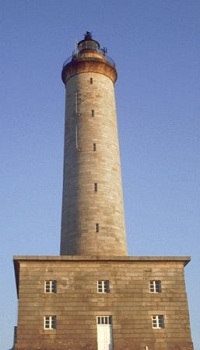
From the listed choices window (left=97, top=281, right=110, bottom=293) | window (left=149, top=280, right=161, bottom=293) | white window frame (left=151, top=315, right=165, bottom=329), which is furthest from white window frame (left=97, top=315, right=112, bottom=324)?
window (left=149, top=280, right=161, bottom=293)

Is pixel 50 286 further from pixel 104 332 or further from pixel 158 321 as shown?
pixel 158 321

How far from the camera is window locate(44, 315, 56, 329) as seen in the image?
31.0 meters

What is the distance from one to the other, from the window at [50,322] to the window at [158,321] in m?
6.40

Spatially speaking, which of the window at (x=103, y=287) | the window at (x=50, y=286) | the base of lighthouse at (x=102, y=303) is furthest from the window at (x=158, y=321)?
the window at (x=50, y=286)

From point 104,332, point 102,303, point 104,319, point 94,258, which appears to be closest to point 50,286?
point 94,258

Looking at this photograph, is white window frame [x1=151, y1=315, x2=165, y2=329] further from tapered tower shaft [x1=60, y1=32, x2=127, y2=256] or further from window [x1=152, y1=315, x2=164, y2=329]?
tapered tower shaft [x1=60, y1=32, x2=127, y2=256]

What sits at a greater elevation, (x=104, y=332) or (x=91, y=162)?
(x=91, y=162)

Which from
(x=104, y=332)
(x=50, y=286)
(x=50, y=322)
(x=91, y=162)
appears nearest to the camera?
(x=50, y=322)

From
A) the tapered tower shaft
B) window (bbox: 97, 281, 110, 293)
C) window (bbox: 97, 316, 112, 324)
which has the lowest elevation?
window (bbox: 97, 316, 112, 324)

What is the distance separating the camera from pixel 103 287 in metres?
32.7

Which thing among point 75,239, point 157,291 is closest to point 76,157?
point 75,239

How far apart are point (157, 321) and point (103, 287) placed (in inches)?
162

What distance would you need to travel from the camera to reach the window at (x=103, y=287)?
32531 mm

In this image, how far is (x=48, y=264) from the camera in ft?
108
